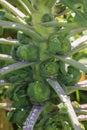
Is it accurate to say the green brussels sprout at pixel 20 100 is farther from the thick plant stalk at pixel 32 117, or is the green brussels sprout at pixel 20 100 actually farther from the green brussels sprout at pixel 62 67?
the green brussels sprout at pixel 62 67

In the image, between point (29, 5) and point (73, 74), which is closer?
point (29, 5)

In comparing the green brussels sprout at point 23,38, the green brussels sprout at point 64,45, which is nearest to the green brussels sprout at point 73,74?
the green brussels sprout at point 64,45

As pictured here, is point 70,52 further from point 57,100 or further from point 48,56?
point 57,100

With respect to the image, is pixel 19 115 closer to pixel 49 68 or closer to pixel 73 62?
pixel 49 68

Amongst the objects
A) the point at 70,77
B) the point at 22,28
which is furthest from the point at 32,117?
the point at 22,28

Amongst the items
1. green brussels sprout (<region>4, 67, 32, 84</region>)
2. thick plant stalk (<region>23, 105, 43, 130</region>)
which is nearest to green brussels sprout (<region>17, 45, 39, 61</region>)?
green brussels sprout (<region>4, 67, 32, 84</region>)

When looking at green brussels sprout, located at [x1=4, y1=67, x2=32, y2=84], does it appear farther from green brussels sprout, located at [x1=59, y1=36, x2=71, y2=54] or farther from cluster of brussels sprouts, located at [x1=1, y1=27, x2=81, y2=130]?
green brussels sprout, located at [x1=59, y1=36, x2=71, y2=54]
